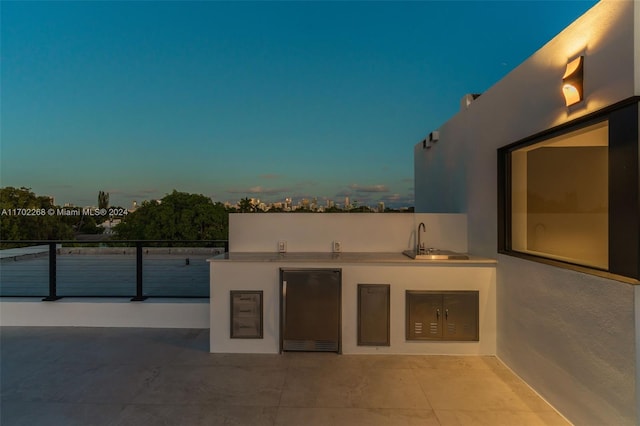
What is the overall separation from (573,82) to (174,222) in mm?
7519

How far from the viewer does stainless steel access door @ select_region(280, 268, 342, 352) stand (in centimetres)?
328

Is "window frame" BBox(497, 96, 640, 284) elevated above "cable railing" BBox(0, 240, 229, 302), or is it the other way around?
"window frame" BBox(497, 96, 640, 284)

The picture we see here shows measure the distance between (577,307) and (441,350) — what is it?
4.97 ft

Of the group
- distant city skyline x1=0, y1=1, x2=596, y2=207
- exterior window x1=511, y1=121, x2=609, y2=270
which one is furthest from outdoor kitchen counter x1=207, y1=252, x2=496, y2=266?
distant city skyline x1=0, y1=1, x2=596, y2=207

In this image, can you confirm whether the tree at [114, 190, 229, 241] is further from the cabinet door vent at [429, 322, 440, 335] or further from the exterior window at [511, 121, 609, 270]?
the exterior window at [511, 121, 609, 270]

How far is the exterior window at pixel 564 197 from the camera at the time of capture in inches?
79.7

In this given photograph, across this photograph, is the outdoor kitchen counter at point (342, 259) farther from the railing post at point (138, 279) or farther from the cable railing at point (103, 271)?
the railing post at point (138, 279)

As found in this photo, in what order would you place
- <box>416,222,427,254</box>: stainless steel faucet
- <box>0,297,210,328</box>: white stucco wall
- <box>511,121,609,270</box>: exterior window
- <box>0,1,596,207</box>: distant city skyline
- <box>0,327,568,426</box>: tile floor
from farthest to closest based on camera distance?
1. <box>0,1,596,207</box>: distant city skyline
2. <box>0,297,210,328</box>: white stucco wall
3. <box>416,222,427,254</box>: stainless steel faucet
4. <box>0,327,568,426</box>: tile floor
5. <box>511,121,609,270</box>: exterior window

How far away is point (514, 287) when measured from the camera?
294 centimetres

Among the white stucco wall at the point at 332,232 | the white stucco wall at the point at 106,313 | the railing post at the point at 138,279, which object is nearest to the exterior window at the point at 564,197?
the white stucco wall at the point at 332,232

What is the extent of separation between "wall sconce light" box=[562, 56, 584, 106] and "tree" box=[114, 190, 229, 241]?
243 inches

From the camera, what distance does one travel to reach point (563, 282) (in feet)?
7.43

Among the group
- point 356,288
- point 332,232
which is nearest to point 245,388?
point 356,288

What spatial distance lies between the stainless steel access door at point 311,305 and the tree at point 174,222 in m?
3.94
